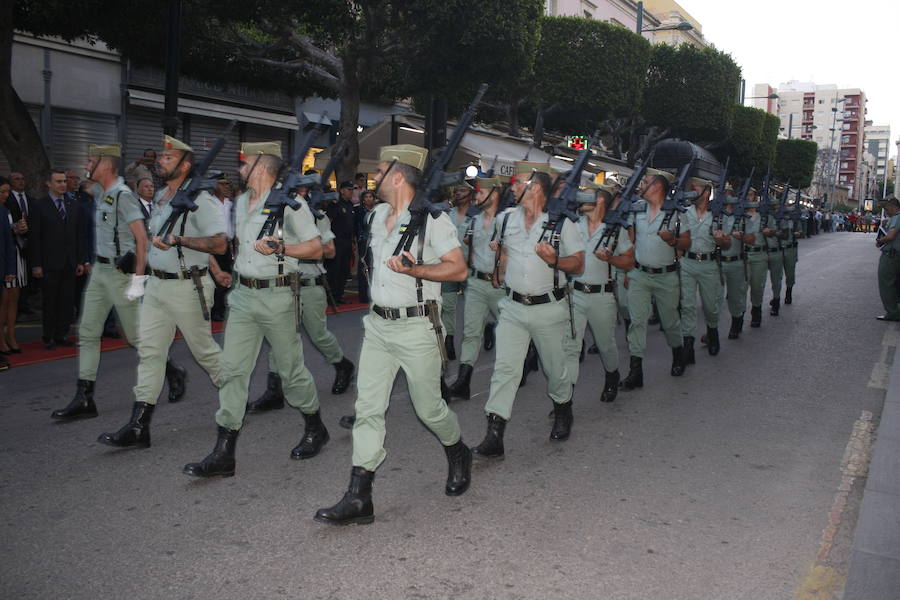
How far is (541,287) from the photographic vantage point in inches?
216

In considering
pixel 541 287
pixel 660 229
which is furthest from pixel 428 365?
pixel 660 229

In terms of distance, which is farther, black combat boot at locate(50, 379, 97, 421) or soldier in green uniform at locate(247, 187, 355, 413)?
soldier in green uniform at locate(247, 187, 355, 413)

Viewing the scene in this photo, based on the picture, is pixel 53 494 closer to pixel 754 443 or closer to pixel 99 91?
pixel 754 443

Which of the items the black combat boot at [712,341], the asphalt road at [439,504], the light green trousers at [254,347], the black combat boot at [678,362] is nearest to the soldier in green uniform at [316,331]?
the asphalt road at [439,504]

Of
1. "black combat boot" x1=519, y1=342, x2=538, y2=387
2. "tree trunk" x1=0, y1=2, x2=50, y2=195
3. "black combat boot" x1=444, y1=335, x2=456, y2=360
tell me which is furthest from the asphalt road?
"tree trunk" x1=0, y1=2, x2=50, y2=195

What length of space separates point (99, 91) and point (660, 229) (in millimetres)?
14911

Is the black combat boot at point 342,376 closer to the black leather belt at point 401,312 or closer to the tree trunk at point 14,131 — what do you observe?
the black leather belt at point 401,312

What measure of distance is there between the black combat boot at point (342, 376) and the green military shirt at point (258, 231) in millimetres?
2191

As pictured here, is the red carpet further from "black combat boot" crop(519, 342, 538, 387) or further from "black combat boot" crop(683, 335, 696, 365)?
"black combat boot" crop(683, 335, 696, 365)

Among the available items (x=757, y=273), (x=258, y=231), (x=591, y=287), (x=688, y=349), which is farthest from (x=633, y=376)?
(x=757, y=273)

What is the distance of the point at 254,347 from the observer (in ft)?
16.6

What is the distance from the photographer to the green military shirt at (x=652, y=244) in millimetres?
7836

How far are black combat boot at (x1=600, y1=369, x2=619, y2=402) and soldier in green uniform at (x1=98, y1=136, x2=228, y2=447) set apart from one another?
132 inches

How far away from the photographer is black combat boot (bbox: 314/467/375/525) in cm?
415
